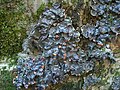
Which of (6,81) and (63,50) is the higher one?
(63,50)

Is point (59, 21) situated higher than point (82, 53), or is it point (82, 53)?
point (59, 21)

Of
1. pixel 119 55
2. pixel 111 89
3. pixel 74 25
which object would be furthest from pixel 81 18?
pixel 111 89

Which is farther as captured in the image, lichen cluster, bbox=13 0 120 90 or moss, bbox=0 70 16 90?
moss, bbox=0 70 16 90

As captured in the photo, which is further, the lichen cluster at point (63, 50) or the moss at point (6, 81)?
the moss at point (6, 81)

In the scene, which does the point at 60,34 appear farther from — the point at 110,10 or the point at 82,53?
the point at 110,10

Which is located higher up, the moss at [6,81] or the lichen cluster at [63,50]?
the lichen cluster at [63,50]

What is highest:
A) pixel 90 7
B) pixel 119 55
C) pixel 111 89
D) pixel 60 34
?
pixel 90 7

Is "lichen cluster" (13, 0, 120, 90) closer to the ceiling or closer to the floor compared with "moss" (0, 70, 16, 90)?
closer to the ceiling

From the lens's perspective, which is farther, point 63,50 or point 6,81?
point 6,81
